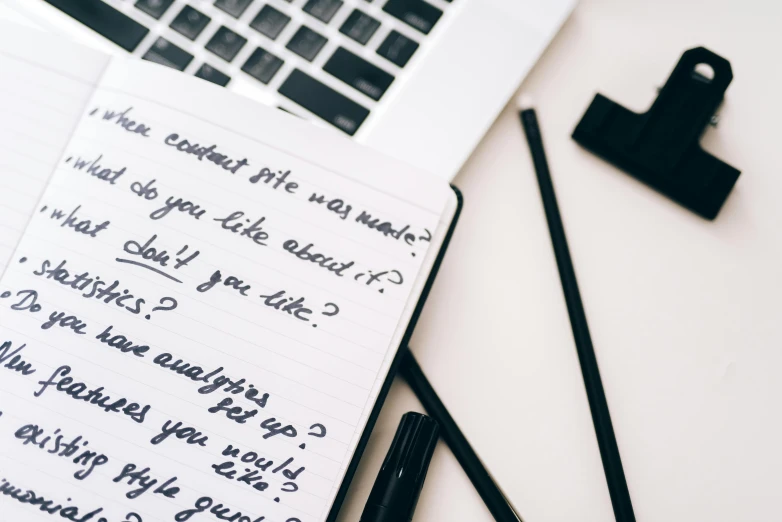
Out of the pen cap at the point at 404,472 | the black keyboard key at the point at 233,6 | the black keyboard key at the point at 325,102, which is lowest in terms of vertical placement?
the pen cap at the point at 404,472

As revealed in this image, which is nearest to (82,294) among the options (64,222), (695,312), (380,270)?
(64,222)

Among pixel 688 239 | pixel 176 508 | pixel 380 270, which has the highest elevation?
pixel 688 239

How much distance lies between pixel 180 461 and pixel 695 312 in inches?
11.3

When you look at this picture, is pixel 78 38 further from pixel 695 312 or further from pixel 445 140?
pixel 695 312

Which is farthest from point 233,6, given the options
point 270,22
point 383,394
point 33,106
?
point 383,394

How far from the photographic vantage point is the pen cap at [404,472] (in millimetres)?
252

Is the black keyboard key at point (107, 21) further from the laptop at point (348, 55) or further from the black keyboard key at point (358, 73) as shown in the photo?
the black keyboard key at point (358, 73)

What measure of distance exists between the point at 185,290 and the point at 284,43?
0.17m

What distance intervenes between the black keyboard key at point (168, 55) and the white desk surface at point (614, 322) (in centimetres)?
18

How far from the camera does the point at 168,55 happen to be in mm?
316

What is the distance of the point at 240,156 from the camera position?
0.91ft

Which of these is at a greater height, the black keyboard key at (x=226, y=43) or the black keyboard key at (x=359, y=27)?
the black keyboard key at (x=359, y=27)

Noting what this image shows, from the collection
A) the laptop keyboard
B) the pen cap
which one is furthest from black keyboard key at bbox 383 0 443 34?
the pen cap

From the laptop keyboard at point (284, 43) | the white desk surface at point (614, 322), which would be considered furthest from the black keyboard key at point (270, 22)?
the white desk surface at point (614, 322)
